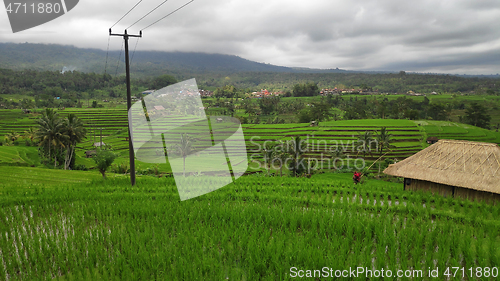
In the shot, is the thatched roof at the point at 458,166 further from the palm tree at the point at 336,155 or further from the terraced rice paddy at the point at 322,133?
the terraced rice paddy at the point at 322,133

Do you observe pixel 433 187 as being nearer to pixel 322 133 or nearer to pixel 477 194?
pixel 477 194

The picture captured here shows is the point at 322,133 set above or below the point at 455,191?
below

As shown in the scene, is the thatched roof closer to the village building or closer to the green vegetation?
the village building

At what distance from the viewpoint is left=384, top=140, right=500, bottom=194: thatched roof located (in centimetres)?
911

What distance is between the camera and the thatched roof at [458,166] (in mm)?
9109

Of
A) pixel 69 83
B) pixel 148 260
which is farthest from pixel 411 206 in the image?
pixel 69 83

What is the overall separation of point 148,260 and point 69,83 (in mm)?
99678

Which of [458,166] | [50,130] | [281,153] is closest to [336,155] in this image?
[281,153]

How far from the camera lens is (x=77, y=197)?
9.03m

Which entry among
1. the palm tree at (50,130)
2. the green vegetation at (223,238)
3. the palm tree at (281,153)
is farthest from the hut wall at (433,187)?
the palm tree at (50,130)

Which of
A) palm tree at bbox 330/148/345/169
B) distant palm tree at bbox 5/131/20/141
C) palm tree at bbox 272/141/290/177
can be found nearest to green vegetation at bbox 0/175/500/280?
palm tree at bbox 272/141/290/177

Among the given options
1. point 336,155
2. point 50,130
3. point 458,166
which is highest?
point 458,166

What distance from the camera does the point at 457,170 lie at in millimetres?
9914

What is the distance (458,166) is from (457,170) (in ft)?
0.63
